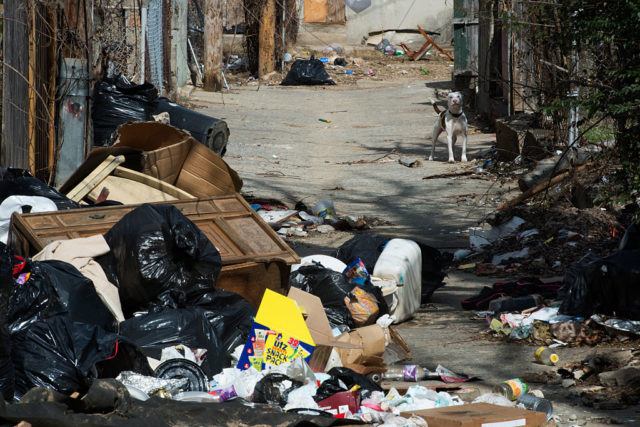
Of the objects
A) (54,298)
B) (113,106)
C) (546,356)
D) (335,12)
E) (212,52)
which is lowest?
(546,356)

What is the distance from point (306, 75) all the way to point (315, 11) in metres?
4.98

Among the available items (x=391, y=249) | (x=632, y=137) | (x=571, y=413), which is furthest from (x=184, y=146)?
(x=571, y=413)

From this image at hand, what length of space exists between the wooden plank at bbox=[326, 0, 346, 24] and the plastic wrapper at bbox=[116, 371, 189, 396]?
22.5 m

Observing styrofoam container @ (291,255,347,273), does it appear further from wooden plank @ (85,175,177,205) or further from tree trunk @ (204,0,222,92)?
tree trunk @ (204,0,222,92)

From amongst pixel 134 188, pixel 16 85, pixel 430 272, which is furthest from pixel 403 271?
pixel 16 85

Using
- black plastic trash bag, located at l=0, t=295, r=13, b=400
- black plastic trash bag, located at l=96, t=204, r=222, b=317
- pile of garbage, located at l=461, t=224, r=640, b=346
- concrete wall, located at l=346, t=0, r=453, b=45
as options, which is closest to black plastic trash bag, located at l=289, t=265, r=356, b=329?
black plastic trash bag, located at l=96, t=204, r=222, b=317

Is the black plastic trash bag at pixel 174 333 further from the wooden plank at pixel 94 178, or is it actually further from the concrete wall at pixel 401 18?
the concrete wall at pixel 401 18

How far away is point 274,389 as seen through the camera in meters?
3.47

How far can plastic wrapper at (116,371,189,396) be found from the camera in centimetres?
340

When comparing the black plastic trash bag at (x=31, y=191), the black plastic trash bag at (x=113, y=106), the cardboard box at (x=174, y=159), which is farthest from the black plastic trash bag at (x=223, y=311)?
the black plastic trash bag at (x=113, y=106)

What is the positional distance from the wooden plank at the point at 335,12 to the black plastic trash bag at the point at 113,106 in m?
17.9

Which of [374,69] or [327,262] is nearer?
[327,262]

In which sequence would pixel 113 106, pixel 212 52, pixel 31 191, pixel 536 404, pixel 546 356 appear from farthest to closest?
pixel 212 52 → pixel 113 106 → pixel 31 191 → pixel 546 356 → pixel 536 404

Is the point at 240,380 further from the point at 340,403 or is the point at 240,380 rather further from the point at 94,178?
the point at 94,178
